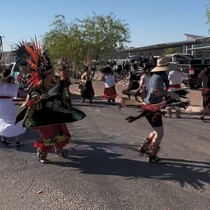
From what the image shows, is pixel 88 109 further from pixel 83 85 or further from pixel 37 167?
pixel 37 167

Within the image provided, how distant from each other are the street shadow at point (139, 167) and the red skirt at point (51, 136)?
0.34 meters

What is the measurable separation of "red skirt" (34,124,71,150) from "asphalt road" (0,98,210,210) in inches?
12.3

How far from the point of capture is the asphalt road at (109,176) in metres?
6.06

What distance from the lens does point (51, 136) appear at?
8.27m

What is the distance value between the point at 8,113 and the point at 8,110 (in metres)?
0.06

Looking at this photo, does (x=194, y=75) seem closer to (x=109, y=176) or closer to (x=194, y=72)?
(x=194, y=72)

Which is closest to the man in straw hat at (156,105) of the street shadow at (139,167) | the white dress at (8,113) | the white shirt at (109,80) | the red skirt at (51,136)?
the street shadow at (139,167)

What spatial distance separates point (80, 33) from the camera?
121 ft

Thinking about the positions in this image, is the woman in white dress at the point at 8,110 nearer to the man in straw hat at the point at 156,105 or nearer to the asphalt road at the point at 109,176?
the asphalt road at the point at 109,176

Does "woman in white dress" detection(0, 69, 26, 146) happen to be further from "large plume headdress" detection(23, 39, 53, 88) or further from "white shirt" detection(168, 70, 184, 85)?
"white shirt" detection(168, 70, 184, 85)

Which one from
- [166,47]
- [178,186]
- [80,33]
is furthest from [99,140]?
[166,47]

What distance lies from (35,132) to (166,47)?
5742 cm

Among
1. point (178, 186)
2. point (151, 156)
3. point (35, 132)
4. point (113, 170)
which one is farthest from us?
point (35, 132)

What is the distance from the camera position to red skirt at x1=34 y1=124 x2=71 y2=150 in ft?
27.0
